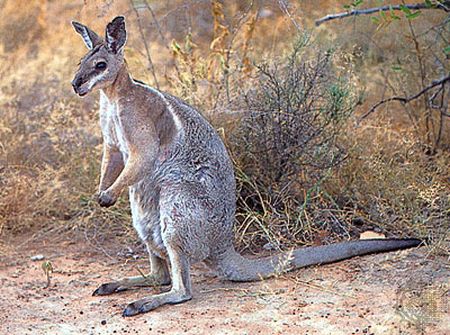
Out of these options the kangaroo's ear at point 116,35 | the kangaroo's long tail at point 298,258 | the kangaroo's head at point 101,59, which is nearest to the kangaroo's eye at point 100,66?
the kangaroo's head at point 101,59

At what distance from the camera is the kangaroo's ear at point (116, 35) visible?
5.50 m

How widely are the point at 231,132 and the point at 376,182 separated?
124cm

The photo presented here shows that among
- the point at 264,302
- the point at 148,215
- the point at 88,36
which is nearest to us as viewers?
the point at 264,302

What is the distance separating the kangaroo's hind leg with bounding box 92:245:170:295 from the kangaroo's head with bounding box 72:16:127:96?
3.96ft

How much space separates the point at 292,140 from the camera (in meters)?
6.82

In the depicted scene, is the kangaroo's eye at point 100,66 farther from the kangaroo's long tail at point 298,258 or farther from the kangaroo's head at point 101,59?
the kangaroo's long tail at point 298,258

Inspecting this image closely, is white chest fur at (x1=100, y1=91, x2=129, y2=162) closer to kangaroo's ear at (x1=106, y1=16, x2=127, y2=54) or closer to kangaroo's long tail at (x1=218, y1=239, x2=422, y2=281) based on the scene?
kangaroo's ear at (x1=106, y1=16, x2=127, y2=54)

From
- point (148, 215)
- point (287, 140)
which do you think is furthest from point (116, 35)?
point (287, 140)

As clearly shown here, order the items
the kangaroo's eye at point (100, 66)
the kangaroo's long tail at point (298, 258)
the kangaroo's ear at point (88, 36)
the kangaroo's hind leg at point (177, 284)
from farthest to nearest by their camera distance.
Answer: the kangaroo's long tail at point (298, 258) → the kangaroo's ear at point (88, 36) → the kangaroo's eye at point (100, 66) → the kangaroo's hind leg at point (177, 284)

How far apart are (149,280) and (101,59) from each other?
5.11ft

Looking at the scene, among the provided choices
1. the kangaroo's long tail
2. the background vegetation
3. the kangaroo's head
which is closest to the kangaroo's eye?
the kangaroo's head

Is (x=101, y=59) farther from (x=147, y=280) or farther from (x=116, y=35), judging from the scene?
(x=147, y=280)

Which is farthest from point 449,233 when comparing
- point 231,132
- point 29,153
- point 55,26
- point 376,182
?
point 55,26

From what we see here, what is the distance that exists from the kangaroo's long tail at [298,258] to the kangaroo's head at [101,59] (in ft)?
4.68
